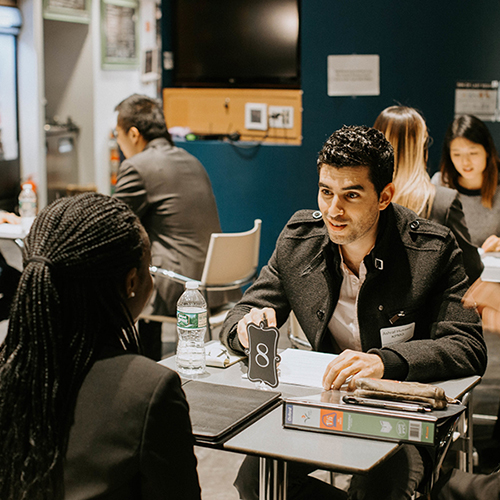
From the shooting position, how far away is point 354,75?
15.9ft

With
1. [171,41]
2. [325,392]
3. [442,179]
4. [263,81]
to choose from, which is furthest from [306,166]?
[325,392]

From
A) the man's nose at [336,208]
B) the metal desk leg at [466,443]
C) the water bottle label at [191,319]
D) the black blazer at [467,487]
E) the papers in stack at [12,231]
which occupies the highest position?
the man's nose at [336,208]

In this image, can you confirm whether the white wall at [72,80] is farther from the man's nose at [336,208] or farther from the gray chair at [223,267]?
the man's nose at [336,208]

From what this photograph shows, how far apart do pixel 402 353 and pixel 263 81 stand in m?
4.13

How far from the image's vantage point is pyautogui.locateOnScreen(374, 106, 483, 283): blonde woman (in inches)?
121

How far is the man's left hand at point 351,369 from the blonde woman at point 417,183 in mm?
1289

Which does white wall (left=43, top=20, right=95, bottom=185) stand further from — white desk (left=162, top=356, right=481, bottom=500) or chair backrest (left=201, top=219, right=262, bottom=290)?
white desk (left=162, top=356, right=481, bottom=500)

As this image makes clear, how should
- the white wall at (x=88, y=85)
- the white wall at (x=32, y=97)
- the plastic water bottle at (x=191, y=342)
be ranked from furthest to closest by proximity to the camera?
the white wall at (x=88, y=85) → the white wall at (x=32, y=97) → the plastic water bottle at (x=191, y=342)

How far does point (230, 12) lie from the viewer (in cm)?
577

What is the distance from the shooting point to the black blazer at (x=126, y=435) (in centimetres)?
125

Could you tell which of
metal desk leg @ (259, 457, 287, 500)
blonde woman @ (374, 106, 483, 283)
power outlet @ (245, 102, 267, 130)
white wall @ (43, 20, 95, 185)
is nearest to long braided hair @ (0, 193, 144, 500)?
metal desk leg @ (259, 457, 287, 500)

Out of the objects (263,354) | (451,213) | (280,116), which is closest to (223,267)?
(451,213)

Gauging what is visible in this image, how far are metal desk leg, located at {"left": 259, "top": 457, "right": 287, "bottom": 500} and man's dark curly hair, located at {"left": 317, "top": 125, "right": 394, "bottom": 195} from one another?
931mm

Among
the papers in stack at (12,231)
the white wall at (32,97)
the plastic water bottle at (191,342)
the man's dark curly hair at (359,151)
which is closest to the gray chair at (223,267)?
the papers in stack at (12,231)
